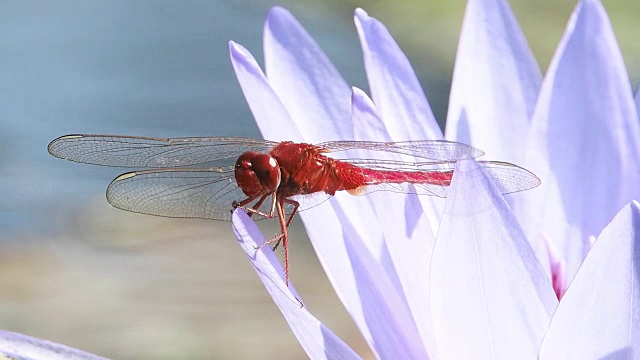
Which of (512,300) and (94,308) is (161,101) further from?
(512,300)

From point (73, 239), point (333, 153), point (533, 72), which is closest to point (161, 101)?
point (73, 239)

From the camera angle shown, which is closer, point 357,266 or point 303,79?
point 357,266

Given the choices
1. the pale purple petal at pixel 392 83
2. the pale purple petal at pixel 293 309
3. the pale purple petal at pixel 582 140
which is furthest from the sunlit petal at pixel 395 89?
the pale purple petal at pixel 293 309

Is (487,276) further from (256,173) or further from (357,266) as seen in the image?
(256,173)

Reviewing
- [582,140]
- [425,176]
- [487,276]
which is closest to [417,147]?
[425,176]

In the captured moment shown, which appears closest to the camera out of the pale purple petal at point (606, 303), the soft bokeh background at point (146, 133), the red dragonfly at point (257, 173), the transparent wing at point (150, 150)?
the pale purple petal at point (606, 303)

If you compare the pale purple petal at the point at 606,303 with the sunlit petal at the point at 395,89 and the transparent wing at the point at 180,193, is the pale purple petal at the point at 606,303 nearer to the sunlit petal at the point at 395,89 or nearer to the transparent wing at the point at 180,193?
the sunlit petal at the point at 395,89

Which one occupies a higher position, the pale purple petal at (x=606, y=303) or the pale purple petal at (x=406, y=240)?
the pale purple petal at (x=606, y=303)
